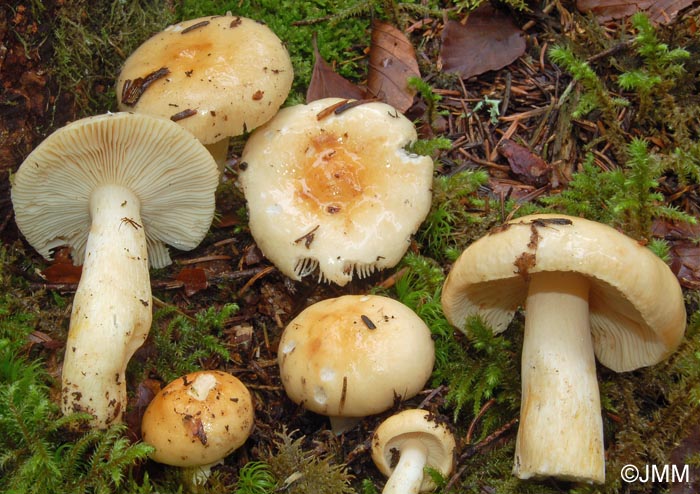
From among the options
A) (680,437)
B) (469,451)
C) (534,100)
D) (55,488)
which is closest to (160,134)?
(55,488)

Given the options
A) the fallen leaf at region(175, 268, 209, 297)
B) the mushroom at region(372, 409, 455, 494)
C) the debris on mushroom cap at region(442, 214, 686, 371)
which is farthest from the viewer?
the fallen leaf at region(175, 268, 209, 297)

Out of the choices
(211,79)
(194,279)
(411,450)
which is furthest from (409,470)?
(211,79)

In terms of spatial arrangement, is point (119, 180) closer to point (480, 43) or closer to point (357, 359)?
point (357, 359)

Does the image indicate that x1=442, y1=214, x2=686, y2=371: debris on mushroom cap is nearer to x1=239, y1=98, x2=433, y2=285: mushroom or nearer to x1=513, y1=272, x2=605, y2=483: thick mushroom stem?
x1=513, y1=272, x2=605, y2=483: thick mushroom stem

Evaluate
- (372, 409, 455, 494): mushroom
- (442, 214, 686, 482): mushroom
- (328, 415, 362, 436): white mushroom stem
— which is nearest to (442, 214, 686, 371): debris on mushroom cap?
(442, 214, 686, 482): mushroom

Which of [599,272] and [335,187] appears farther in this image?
[335,187]
